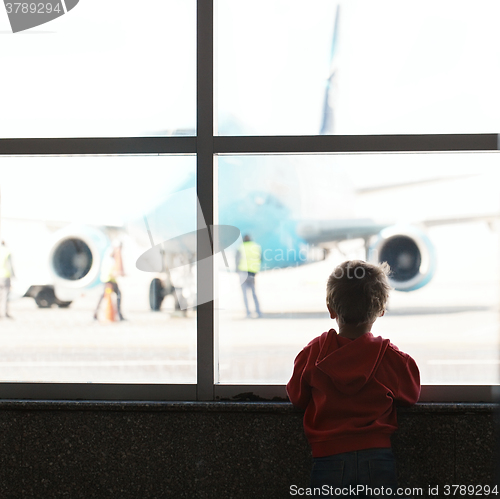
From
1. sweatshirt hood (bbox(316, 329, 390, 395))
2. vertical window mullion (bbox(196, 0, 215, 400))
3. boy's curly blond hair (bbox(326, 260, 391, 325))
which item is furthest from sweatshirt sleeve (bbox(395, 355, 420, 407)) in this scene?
vertical window mullion (bbox(196, 0, 215, 400))

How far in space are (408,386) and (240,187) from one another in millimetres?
1098

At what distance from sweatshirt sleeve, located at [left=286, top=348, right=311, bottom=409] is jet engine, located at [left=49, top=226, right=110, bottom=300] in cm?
102

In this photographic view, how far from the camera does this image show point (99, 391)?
2.15 m

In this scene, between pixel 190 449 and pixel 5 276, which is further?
pixel 5 276

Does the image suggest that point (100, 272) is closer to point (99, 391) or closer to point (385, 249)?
point (99, 391)

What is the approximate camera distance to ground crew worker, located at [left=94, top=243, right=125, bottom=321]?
86.4 inches

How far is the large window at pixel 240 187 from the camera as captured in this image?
7.01 feet

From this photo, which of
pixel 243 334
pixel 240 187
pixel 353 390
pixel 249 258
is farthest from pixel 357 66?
pixel 353 390

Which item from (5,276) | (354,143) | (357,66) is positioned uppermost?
(357,66)

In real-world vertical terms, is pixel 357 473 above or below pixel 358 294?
below

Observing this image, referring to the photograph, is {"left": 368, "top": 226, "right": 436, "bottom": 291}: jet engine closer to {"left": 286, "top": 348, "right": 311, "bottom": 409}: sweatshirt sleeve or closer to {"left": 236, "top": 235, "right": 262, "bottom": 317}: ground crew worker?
{"left": 236, "top": 235, "right": 262, "bottom": 317}: ground crew worker

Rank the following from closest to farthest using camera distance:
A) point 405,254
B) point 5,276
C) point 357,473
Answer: point 357,473
point 405,254
point 5,276

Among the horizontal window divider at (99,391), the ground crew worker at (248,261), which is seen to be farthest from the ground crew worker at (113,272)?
the ground crew worker at (248,261)

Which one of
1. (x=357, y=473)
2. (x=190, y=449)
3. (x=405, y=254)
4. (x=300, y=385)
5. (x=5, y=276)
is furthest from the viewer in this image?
(x=5, y=276)
